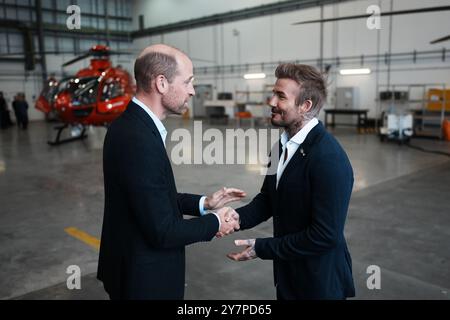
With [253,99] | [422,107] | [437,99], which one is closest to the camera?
[437,99]

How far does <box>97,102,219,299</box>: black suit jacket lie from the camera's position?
1.58 metres

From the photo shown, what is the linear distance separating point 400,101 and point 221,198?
1409 centimetres

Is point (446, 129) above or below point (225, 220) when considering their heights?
below

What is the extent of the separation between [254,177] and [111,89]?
6.58m

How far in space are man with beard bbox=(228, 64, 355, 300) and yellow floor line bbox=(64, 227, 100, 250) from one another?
3.37m

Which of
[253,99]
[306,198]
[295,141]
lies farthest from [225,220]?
[253,99]

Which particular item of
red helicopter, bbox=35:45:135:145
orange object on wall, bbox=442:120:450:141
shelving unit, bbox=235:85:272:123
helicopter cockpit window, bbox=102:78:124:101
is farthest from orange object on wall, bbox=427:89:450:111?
helicopter cockpit window, bbox=102:78:124:101

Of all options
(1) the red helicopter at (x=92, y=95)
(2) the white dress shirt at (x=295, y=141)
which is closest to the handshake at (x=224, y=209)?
(2) the white dress shirt at (x=295, y=141)

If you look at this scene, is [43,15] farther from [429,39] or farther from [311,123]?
[311,123]

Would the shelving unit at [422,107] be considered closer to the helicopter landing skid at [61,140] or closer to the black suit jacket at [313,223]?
the helicopter landing skid at [61,140]

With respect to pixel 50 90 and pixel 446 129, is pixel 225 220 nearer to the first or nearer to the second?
pixel 446 129

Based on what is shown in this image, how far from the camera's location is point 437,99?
13383mm

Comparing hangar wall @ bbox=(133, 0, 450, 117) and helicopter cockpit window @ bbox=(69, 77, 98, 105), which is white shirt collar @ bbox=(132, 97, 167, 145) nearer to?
helicopter cockpit window @ bbox=(69, 77, 98, 105)
